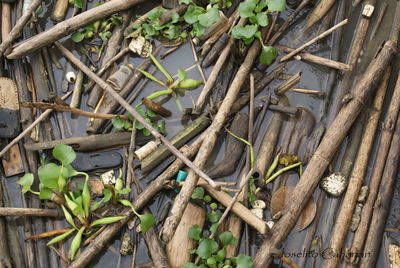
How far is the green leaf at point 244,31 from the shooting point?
3.64 m

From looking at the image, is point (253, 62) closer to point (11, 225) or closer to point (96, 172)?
point (96, 172)

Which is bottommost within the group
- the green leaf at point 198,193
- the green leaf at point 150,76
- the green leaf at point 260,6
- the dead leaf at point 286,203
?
the green leaf at point 198,193

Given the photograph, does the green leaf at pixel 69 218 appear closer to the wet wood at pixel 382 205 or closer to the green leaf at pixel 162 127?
the green leaf at pixel 162 127

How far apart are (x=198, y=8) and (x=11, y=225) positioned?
113 inches

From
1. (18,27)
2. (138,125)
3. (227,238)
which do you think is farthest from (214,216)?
(18,27)

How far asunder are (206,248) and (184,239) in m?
0.29

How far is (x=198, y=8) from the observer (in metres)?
3.95

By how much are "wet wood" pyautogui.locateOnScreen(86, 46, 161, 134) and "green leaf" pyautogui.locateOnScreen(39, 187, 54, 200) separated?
2.39 ft

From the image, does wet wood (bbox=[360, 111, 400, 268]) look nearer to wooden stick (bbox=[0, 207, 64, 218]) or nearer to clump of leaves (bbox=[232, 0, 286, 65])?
clump of leaves (bbox=[232, 0, 286, 65])

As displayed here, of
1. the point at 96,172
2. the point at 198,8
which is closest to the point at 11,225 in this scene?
the point at 96,172

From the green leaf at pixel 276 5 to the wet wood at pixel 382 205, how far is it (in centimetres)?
162

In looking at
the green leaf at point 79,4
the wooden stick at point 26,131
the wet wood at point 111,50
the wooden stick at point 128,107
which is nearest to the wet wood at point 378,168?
the wooden stick at point 128,107

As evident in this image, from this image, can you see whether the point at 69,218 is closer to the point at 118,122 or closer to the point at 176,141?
the point at 118,122

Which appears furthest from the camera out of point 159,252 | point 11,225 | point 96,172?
point 96,172
